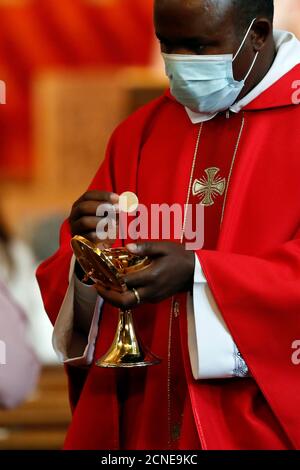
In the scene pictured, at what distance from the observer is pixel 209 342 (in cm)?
224

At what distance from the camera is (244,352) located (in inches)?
88.3

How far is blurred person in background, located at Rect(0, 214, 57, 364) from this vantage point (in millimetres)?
5523

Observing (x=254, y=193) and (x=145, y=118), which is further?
(x=145, y=118)

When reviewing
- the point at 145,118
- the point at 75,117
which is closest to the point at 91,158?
the point at 75,117

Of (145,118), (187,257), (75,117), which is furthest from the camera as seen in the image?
(75,117)

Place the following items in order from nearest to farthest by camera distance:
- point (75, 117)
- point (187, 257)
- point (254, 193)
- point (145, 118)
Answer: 1. point (187, 257)
2. point (254, 193)
3. point (145, 118)
4. point (75, 117)

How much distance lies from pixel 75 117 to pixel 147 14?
1060 mm

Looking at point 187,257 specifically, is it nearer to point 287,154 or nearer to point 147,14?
point 287,154

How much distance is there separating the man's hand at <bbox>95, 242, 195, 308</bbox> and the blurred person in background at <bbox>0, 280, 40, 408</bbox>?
70cm

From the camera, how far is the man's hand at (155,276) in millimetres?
2148

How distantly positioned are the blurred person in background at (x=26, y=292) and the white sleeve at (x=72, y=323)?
293cm
